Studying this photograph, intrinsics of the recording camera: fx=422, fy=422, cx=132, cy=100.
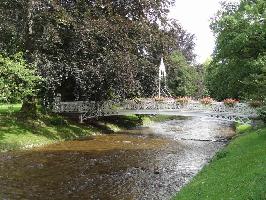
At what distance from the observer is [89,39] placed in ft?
103

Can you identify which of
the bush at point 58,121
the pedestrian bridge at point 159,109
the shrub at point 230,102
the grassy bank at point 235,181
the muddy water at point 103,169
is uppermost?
the shrub at point 230,102

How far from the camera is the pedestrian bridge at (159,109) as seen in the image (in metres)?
33.8

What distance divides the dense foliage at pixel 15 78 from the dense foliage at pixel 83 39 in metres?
1.74

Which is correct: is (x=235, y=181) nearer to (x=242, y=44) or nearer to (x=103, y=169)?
(x=103, y=169)

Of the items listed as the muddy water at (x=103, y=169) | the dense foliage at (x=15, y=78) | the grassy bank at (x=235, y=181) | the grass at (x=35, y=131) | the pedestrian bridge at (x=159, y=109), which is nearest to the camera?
the grassy bank at (x=235, y=181)

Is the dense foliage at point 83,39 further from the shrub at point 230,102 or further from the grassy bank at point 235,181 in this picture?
the grassy bank at point 235,181

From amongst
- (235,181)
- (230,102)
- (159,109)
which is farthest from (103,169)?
(159,109)

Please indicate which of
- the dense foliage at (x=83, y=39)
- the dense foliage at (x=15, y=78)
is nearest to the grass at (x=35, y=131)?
the dense foliage at (x=15, y=78)

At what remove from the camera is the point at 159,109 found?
37.6 metres

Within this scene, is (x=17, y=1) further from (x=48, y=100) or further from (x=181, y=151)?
(x=181, y=151)

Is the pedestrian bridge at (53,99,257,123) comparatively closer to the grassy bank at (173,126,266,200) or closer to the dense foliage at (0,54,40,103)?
the dense foliage at (0,54,40,103)

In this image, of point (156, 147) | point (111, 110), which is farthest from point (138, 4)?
Answer: point (156, 147)

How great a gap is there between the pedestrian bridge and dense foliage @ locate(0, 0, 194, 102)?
9.17 feet

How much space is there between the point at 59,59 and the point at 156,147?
9.86 metres
